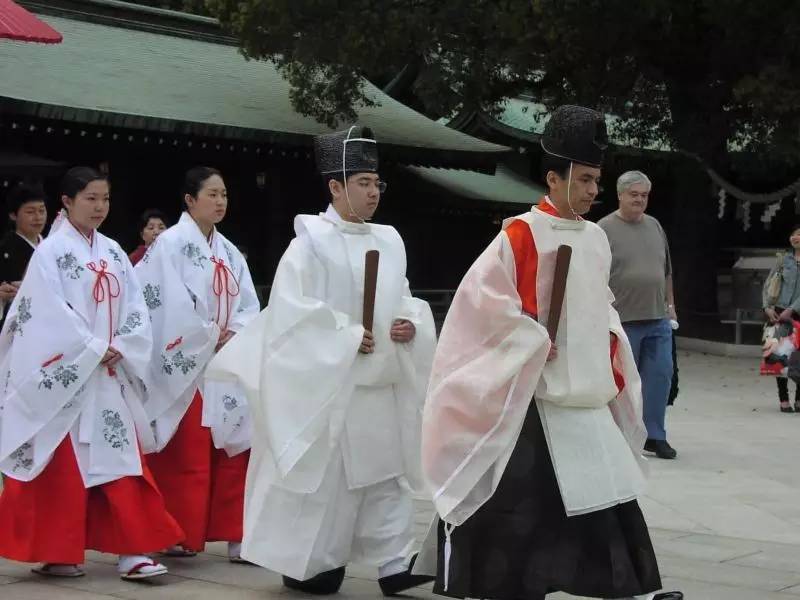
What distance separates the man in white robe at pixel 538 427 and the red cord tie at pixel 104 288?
159 cm

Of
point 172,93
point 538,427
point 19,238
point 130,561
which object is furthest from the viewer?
point 172,93

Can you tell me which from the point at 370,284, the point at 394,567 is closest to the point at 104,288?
the point at 370,284

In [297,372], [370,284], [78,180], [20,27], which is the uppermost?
[20,27]

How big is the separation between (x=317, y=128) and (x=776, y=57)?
5.83 meters

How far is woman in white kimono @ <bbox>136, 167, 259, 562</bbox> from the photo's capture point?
5.78 m

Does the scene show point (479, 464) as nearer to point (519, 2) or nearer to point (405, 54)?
point (519, 2)

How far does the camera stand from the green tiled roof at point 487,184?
21.2 metres

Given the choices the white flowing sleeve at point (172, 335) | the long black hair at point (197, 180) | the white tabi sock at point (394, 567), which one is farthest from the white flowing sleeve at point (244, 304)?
the white tabi sock at point (394, 567)

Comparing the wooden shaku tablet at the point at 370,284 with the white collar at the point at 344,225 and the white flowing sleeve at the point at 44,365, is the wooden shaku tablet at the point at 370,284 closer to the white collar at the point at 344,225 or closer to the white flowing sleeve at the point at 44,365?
the white collar at the point at 344,225

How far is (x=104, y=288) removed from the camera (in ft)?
18.2

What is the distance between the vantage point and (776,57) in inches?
639

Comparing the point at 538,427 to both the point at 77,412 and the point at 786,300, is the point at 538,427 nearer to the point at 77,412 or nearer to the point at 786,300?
the point at 77,412

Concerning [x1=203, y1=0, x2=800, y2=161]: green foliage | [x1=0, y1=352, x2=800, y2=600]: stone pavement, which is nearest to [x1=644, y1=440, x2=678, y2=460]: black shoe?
[x1=0, y1=352, x2=800, y2=600]: stone pavement

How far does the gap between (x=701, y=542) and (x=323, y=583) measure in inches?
72.0
